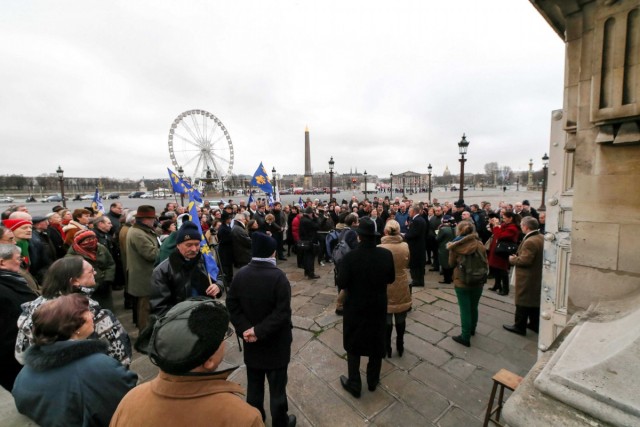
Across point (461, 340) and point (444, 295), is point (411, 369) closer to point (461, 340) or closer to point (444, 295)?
point (461, 340)

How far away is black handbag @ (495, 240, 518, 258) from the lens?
5.18 meters

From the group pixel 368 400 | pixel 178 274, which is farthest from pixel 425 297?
pixel 178 274

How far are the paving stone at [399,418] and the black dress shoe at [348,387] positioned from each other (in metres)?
0.29

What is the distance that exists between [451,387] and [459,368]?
0.40 metres

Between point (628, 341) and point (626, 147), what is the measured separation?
153cm

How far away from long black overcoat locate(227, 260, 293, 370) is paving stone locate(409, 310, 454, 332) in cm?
276

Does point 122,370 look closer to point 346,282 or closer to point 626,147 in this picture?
point 346,282

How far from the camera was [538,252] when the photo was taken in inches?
153

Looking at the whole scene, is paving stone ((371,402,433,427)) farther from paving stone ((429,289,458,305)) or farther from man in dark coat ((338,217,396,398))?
paving stone ((429,289,458,305))

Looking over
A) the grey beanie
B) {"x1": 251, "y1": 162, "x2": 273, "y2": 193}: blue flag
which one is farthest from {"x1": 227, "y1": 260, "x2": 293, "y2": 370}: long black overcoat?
{"x1": 251, "y1": 162, "x2": 273, "y2": 193}: blue flag

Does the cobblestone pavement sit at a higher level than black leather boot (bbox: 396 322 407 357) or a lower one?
lower

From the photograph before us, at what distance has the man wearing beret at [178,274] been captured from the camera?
2.76 metres

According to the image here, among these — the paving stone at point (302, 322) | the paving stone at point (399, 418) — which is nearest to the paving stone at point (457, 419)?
the paving stone at point (399, 418)

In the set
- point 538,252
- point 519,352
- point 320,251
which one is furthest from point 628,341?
point 320,251
